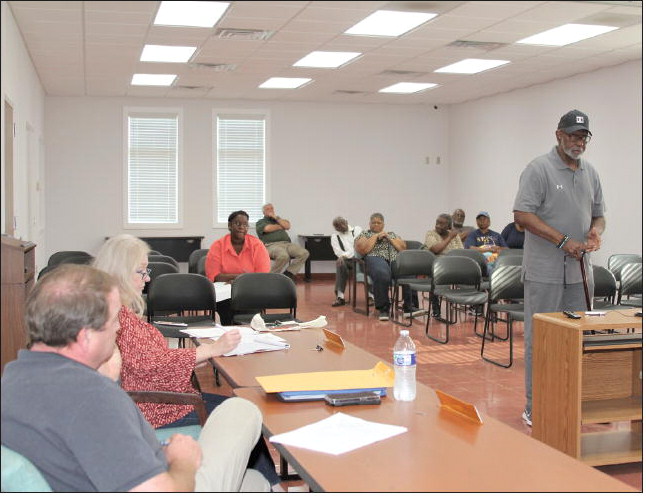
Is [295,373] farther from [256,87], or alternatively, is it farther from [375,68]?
[256,87]

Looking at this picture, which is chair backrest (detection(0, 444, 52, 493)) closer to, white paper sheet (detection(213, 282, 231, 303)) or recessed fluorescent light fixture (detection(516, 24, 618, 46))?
white paper sheet (detection(213, 282, 231, 303))

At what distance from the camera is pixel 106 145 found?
13555 mm

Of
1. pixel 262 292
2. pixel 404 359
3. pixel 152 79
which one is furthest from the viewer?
pixel 152 79

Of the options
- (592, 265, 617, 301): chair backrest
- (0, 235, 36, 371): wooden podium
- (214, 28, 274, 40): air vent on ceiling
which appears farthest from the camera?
(214, 28, 274, 40): air vent on ceiling

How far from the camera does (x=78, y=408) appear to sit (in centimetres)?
159

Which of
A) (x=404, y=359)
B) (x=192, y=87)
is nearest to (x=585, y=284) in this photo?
(x=404, y=359)

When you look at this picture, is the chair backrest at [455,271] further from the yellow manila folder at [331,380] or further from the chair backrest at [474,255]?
the yellow manila folder at [331,380]

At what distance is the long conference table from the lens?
176cm

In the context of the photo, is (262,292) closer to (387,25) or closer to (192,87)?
(387,25)

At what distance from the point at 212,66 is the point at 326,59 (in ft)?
5.47

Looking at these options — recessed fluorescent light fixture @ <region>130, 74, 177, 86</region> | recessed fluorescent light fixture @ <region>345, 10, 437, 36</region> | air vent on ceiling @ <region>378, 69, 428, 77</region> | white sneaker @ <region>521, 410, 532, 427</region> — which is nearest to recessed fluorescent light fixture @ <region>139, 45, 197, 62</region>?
recessed fluorescent light fixture @ <region>130, 74, 177, 86</region>

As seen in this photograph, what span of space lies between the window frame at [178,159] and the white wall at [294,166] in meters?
0.07

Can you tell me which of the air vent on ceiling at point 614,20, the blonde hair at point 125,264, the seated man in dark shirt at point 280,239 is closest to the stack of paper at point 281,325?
the blonde hair at point 125,264

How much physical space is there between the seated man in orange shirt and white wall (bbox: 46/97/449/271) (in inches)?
279
